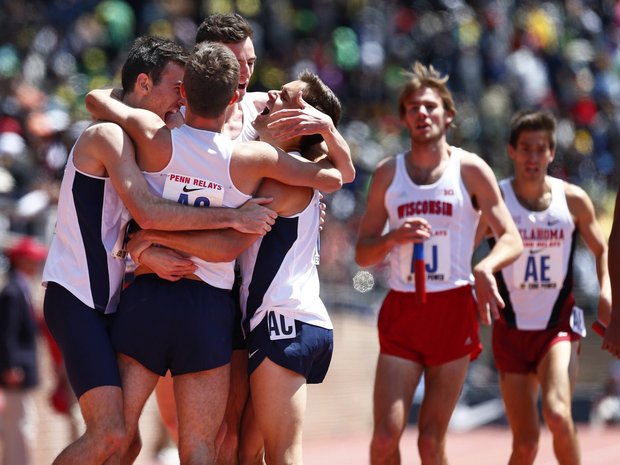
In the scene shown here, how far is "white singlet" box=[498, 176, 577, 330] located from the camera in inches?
317

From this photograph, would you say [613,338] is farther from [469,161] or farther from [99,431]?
[469,161]

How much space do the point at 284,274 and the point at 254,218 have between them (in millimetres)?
407

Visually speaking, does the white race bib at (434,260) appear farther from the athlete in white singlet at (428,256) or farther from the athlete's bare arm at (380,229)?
the athlete's bare arm at (380,229)

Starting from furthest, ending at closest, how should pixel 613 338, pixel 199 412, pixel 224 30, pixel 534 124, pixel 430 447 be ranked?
pixel 534 124, pixel 430 447, pixel 224 30, pixel 199 412, pixel 613 338

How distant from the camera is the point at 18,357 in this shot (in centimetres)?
1055

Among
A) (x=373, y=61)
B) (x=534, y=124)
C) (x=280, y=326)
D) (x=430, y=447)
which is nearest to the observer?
(x=280, y=326)

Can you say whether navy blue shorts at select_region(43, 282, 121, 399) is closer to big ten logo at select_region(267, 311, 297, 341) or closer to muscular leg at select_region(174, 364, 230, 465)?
muscular leg at select_region(174, 364, 230, 465)

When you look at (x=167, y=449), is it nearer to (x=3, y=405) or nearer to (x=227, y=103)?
(x=3, y=405)

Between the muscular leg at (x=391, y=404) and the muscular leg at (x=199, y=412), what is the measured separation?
64.2 inches

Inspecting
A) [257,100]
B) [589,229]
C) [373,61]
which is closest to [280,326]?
[257,100]

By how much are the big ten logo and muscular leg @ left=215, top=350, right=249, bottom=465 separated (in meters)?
0.36

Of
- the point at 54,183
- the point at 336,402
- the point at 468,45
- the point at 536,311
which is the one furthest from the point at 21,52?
the point at 536,311

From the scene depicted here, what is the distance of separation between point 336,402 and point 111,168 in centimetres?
1130

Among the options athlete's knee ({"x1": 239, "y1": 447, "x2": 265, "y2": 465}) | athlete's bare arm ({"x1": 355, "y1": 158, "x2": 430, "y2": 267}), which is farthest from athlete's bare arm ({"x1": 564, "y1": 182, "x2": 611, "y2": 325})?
athlete's knee ({"x1": 239, "y1": 447, "x2": 265, "y2": 465})
